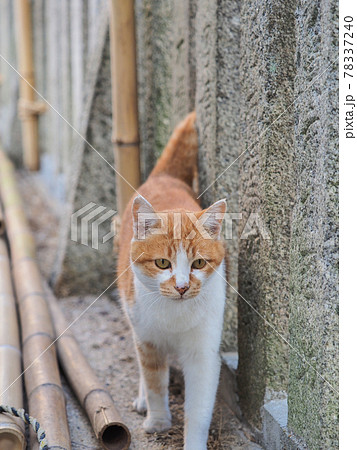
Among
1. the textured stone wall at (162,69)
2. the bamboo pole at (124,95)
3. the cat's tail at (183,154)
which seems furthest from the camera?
the bamboo pole at (124,95)

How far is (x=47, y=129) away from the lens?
7.02m

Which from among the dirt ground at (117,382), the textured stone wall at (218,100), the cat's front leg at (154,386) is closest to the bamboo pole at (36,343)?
the dirt ground at (117,382)

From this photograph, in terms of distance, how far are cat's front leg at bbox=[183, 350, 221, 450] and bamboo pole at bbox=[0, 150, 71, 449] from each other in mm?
419

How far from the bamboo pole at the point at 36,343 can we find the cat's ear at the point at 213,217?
0.83 m

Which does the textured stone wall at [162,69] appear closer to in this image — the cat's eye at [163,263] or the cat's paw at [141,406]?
the cat's eye at [163,263]

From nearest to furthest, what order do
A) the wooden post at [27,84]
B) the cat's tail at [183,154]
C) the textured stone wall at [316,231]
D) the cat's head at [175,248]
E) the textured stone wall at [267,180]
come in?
the textured stone wall at [316,231] < the textured stone wall at [267,180] < the cat's head at [175,248] < the cat's tail at [183,154] < the wooden post at [27,84]

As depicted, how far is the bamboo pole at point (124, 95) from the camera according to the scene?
3.42m

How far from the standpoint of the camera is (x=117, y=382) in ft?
9.53

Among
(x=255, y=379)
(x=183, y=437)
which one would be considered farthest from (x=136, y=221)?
(x=183, y=437)

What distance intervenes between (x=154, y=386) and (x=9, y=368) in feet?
1.87

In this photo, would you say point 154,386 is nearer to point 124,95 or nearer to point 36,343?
point 36,343

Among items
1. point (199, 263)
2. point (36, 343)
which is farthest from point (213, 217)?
point (36, 343)

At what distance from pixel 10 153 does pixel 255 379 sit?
5.95 meters
